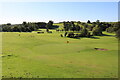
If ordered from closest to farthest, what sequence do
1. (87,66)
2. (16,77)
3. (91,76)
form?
(16,77) < (91,76) < (87,66)

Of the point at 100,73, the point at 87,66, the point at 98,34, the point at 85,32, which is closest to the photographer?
the point at 100,73

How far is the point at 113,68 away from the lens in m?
30.8

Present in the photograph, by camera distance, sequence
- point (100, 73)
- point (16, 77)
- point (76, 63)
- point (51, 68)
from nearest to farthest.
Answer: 1. point (16, 77)
2. point (100, 73)
3. point (51, 68)
4. point (76, 63)

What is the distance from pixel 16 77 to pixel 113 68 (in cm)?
2083

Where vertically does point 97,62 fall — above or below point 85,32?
below

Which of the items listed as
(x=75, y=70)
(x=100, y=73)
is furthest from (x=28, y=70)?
(x=100, y=73)

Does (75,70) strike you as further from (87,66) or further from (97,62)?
(97,62)

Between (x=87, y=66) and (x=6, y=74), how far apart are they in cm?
1779

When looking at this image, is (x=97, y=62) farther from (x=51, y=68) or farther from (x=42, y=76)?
(x=42, y=76)

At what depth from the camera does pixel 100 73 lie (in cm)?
2773

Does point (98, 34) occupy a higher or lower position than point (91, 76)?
higher

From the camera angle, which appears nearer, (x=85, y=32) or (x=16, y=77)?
(x=16, y=77)

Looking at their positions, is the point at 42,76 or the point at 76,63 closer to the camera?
the point at 42,76

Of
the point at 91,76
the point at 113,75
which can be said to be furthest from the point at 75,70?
the point at 113,75
